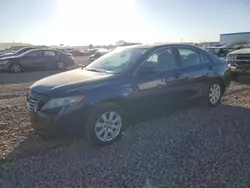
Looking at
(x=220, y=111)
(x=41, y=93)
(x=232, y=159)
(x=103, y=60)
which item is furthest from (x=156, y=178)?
(x=220, y=111)

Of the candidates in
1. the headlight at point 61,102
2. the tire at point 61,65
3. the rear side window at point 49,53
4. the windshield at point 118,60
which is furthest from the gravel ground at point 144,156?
the tire at point 61,65

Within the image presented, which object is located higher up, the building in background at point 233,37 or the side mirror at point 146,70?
the building in background at point 233,37

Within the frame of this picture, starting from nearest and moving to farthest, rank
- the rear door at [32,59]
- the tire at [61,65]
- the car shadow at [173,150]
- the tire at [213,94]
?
the car shadow at [173,150]
the tire at [213,94]
the rear door at [32,59]
the tire at [61,65]

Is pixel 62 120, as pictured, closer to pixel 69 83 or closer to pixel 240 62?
pixel 69 83

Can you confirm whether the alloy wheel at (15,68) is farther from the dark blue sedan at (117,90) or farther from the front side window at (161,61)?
the front side window at (161,61)

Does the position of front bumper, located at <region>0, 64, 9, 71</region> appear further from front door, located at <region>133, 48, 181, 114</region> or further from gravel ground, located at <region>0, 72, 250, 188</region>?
front door, located at <region>133, 48, 181, 114</region>

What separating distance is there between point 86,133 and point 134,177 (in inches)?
44.9

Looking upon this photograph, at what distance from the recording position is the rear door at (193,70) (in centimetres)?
542

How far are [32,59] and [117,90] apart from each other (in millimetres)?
12423

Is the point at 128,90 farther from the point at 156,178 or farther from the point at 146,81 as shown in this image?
the point at 156,178

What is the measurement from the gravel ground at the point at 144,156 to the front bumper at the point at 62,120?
0.42 metres

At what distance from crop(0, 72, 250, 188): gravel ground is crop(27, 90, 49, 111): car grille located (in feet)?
2.26

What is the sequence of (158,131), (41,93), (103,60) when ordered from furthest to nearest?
(103,60), (158,131), (41,93)

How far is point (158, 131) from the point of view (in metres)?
4.88
